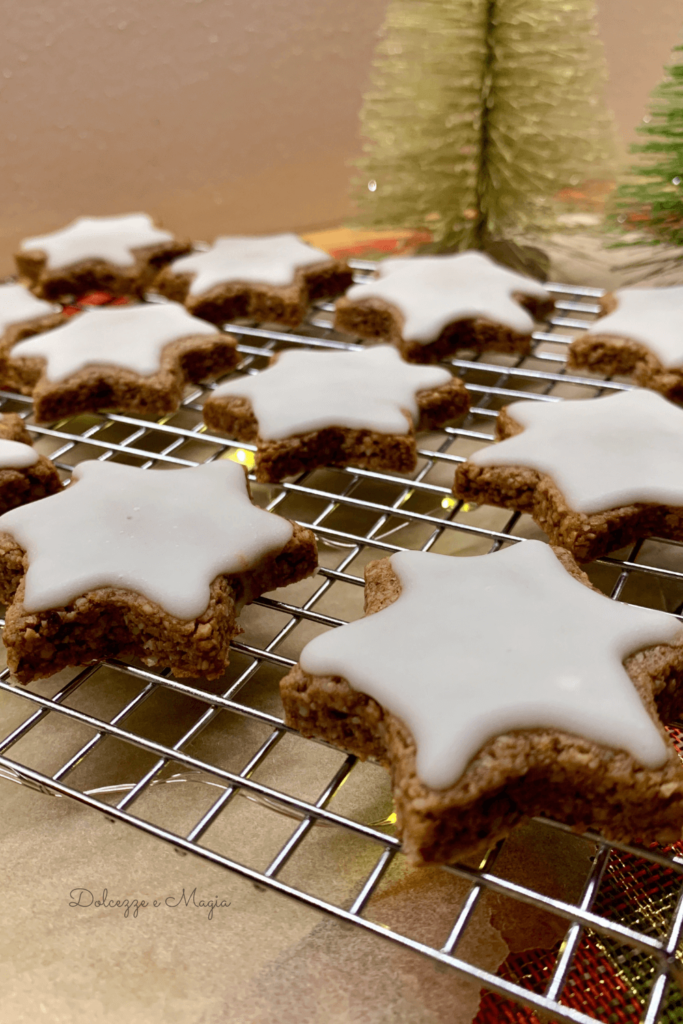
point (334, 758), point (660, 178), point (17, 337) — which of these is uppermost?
point (660, 178)

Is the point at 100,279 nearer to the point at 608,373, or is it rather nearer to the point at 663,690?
the point at 608,373

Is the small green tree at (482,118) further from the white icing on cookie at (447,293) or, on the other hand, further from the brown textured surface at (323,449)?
the brown textured surface at (323,449)

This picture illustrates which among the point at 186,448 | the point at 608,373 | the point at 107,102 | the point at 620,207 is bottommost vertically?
the point at 186,448

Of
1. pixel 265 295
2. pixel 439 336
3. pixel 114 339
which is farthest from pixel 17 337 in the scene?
pixel 439 336

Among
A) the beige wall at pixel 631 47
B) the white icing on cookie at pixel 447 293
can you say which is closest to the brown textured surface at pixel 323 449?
the white icing on cookie at pixel 447 293

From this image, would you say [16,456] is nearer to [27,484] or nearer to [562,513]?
[27,484]

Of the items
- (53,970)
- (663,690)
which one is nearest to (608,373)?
(663,690)
